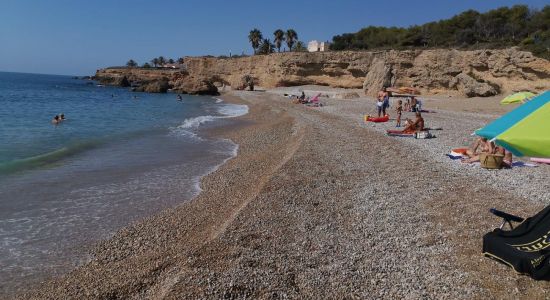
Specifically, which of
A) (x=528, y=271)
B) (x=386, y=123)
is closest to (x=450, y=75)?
(x=386, y=123)

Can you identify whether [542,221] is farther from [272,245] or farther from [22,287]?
[22,287]

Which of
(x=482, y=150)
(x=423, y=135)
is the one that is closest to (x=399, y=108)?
(x=423, y=135)

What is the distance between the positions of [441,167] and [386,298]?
21.6 feet

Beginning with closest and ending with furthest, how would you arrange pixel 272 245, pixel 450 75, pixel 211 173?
pixel 272 245, pixel 211 173, pixel 450 75

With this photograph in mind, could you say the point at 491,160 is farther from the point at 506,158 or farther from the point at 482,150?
the point at 482,150

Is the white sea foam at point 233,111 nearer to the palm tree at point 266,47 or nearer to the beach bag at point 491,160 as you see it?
the beach bag at point 491,160

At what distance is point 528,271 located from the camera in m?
4.59

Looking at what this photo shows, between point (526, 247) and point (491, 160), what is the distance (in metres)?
5.43

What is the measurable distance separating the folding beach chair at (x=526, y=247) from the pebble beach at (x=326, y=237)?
4.4 inches

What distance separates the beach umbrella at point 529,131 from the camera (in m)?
3.16

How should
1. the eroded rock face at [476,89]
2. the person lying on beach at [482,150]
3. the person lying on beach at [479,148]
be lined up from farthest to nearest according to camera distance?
the eroded rock face at [476,89], the person lying on beach at [479,148], the person lying on beach at [482,150]

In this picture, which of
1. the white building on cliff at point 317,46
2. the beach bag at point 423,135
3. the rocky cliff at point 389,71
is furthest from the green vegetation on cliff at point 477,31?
the beach bag at point 423,135

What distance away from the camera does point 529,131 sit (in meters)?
3.23

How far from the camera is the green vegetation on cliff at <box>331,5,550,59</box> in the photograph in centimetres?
4662
